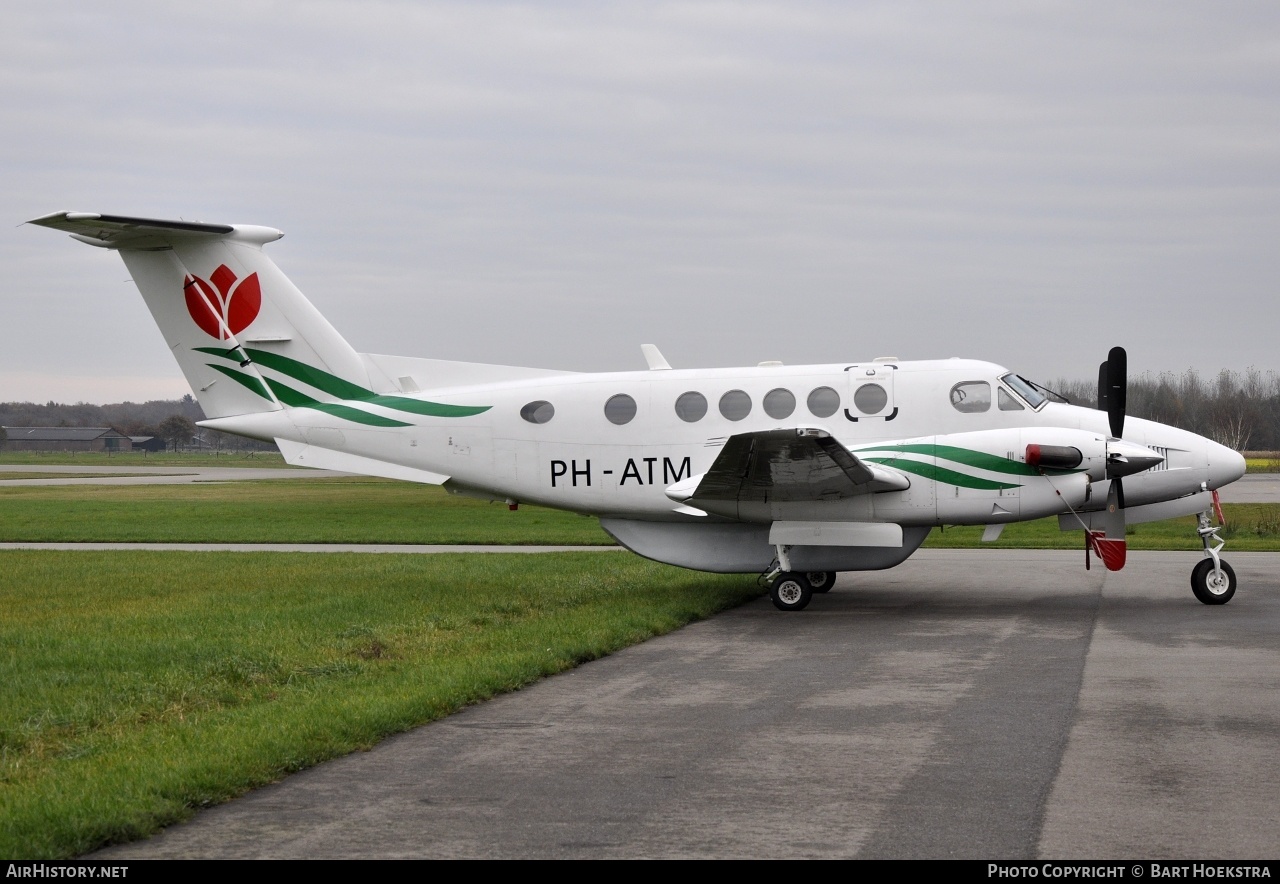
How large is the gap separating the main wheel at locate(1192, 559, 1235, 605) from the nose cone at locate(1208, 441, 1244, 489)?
3.46ft

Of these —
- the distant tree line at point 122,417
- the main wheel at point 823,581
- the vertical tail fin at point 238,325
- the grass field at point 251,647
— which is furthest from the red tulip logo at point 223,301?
the distant tree line at point 122,417

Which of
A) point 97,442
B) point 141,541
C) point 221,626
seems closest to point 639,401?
point 221,626

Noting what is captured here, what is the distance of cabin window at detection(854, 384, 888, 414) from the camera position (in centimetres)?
1574

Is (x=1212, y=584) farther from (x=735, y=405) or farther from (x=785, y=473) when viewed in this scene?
(x=735, y=405)

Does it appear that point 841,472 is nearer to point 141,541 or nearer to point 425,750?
point 425,750

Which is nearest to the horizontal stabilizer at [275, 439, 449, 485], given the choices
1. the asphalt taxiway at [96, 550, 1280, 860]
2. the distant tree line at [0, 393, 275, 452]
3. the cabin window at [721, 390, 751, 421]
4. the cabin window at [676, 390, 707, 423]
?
the cabin window at [676, 390, 707, 423]

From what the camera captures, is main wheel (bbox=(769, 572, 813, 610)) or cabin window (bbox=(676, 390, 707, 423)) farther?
cabin window (bbox=(676, 390, 707, 423))

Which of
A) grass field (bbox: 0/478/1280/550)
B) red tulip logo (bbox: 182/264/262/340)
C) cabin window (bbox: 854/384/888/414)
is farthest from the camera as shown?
grass field (bbox: 0/478/1280/550)

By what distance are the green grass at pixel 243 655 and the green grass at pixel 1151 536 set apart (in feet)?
27.3

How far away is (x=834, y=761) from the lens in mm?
7453

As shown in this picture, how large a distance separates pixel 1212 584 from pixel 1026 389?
10.8 ft

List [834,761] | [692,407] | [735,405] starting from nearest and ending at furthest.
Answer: [834,761] → [735,405] → [692,407]

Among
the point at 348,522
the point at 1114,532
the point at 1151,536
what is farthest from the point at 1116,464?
the point at 348,522

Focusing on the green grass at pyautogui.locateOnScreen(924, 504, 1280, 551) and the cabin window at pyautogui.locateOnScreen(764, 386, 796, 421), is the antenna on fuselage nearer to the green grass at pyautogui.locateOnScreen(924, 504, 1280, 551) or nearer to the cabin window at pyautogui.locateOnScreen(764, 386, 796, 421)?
the cabin window at pyautogui.locateOnScreen(764, 386, 796, 421)
